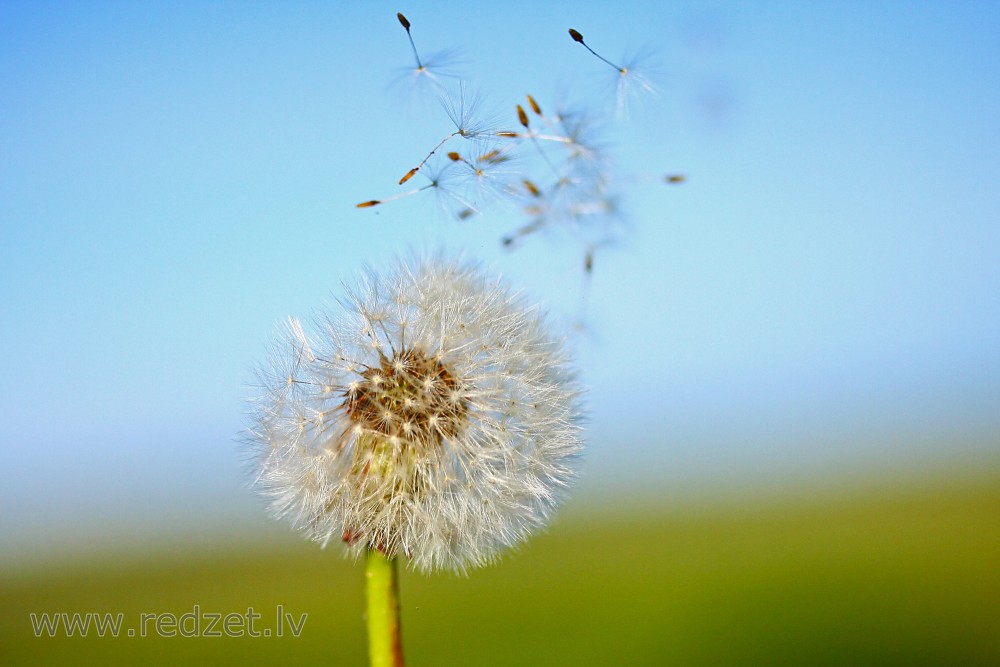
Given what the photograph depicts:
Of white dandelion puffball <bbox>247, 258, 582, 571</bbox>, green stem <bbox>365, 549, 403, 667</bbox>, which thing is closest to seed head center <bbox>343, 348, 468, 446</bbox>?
white dandelion puffball <bbox>247, 258, 582, 571</bbox>

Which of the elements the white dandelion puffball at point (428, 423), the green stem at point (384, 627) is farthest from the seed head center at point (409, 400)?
the green stem at point (384, 627)

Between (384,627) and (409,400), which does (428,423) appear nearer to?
(409,400)

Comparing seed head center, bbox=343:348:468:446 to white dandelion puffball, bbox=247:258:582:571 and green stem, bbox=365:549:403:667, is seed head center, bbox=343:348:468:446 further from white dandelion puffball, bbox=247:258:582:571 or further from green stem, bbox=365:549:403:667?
green stem, bbox=365:549:403:667

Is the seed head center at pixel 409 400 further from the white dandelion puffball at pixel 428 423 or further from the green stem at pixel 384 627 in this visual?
the green stem at pixel 384 627

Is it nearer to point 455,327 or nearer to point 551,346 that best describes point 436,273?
point 455,327

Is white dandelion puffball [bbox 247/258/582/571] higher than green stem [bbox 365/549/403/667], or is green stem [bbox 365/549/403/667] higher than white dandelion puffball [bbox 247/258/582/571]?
white dandelion puffball [bbox 247/258/582/571]

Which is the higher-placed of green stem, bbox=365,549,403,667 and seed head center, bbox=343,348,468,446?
seed head center, bbox=343,348,468,446

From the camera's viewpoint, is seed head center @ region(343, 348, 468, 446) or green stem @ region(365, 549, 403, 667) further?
seed head center @ region(343, 348, 468, 446)

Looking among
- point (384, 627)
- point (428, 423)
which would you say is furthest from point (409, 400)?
point (384, 627)
